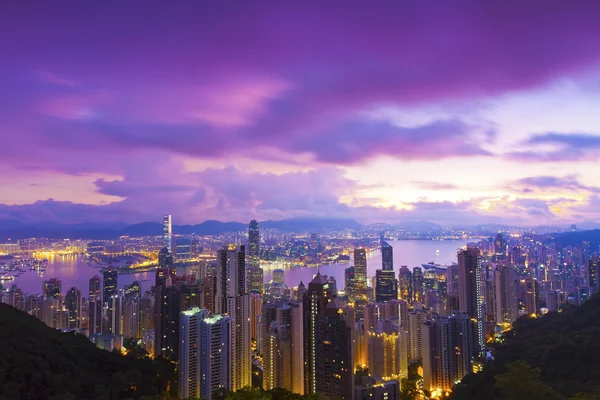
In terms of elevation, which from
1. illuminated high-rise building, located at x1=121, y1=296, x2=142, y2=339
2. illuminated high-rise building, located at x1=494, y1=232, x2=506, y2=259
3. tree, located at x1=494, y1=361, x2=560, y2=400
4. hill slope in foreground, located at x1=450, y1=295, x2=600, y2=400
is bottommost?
illuminated high-rise building, located at x1=121, y1=296, x2=142, y2=339

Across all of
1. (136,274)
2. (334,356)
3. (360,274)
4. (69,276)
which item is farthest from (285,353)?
(136,274)

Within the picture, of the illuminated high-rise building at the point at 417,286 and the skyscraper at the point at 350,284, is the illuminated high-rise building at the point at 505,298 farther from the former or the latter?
the skyscraper at the point at 350,284

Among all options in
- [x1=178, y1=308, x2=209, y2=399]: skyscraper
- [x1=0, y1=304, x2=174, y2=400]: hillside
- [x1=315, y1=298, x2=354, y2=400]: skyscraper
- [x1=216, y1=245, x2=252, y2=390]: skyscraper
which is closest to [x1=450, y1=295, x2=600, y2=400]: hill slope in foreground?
[x1=315, y1=298, x2=354, y2=400]: skyscraper

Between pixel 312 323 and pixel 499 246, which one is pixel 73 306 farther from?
pixel 499 246

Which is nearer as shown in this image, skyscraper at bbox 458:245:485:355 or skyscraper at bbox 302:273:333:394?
skyscraper at bbox 302:273:333:394

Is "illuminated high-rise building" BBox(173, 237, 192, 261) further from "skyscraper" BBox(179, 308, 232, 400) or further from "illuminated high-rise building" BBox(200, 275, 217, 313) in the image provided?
"skyscraper" BBox(179, 308, 232, 400)

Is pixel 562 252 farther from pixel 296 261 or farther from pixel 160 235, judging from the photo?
pixel 160 235
